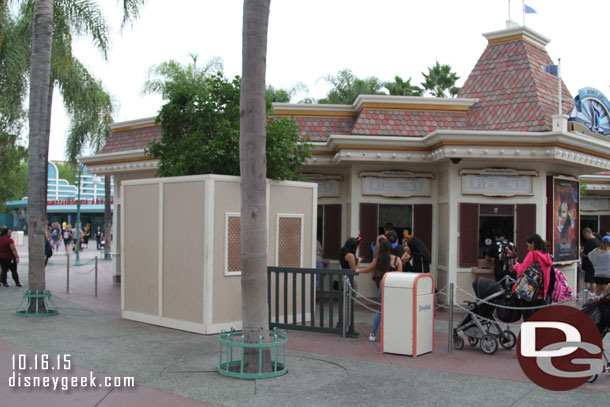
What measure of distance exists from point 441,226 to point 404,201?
3.35ft

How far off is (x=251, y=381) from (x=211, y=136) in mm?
Answer: 5270

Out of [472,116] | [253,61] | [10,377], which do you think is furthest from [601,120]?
[10,377]

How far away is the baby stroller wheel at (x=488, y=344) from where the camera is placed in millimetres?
8312

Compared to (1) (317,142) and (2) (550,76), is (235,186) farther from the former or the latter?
(2) (550,76)

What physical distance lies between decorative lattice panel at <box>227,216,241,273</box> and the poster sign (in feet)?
24.3

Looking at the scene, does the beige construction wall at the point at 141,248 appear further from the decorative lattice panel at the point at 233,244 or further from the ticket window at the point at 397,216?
the ticket window at the point at 397,216

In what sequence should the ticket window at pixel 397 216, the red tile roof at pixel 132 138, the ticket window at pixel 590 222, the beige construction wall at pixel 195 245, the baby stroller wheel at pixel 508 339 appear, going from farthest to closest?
the ticket window at pixel 590 222 < the red tile roof at pixel 132 138 < the ticket window at pixel 397 216 < the beige construction wall at pixel 195 245 < the baby stroller wheel at pixel 508 339

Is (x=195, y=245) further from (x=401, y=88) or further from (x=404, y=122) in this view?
(x=401, y=88)

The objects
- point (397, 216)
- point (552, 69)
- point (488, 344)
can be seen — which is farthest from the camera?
point (397, 216)

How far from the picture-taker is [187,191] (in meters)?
9.68

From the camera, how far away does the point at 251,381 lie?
22.1 feet

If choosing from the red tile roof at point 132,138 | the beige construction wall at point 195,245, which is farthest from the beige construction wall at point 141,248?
the red tile roof at point 132,138

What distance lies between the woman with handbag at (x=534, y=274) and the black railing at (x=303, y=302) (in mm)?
2503

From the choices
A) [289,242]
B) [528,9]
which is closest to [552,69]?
[528,9]
